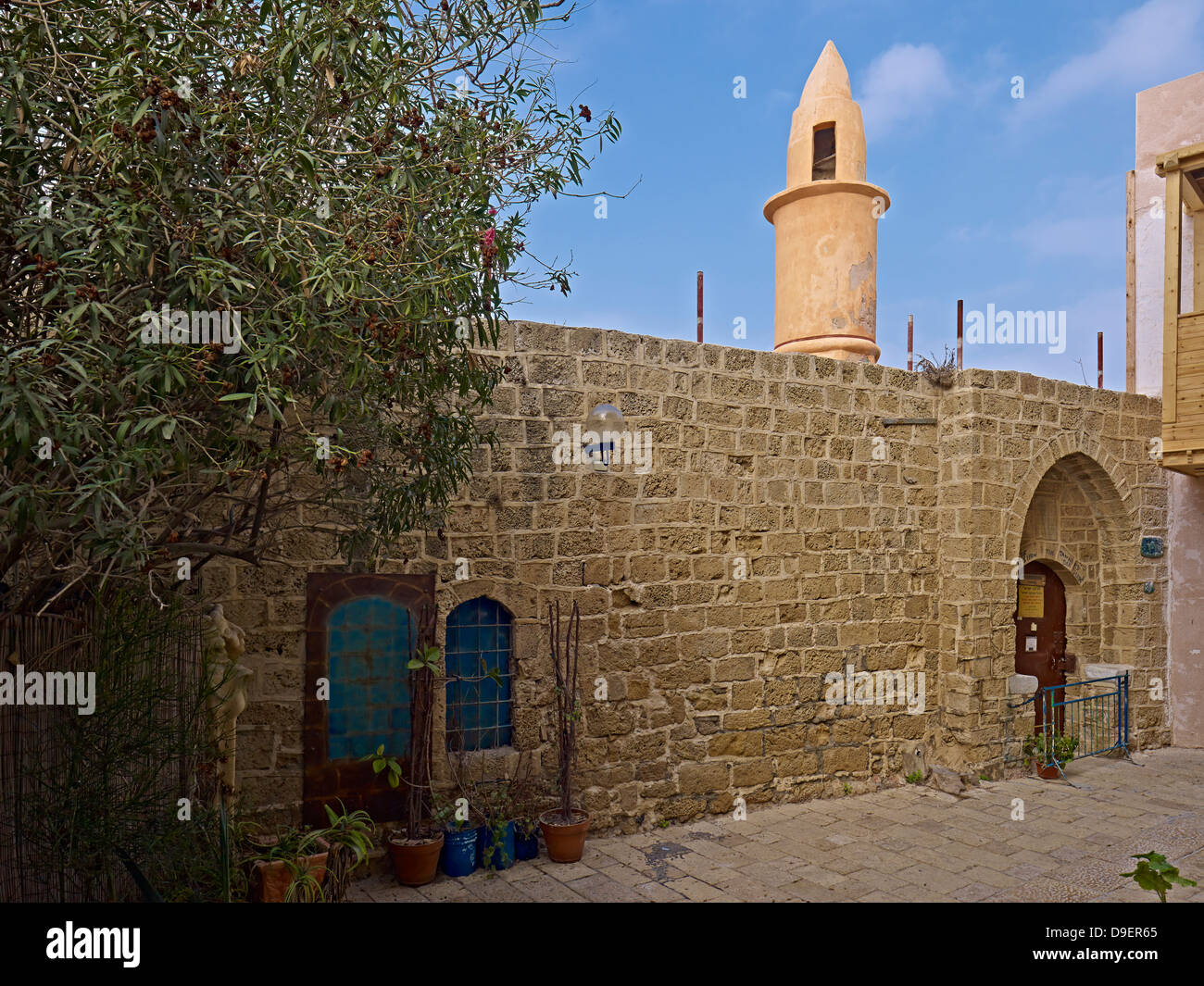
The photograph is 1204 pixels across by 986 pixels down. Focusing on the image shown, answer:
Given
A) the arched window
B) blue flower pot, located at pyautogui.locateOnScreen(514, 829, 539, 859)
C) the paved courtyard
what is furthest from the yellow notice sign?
blue flower pot, located at pyautogui.locateOnScreen(514, 829, 539, 859)

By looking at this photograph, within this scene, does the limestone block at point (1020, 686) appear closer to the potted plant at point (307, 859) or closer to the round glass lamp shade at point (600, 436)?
the round glass lamp shade at point (600, 436)

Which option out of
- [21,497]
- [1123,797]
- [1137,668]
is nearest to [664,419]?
[21,497]

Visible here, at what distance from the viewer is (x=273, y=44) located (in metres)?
3.01

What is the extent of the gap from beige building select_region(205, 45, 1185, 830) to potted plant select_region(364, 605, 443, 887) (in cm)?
16

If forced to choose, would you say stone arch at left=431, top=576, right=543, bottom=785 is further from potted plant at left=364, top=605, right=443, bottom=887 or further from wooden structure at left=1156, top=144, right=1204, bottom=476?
wooden structure at left=1156, top=144, right=1204, bottom=476

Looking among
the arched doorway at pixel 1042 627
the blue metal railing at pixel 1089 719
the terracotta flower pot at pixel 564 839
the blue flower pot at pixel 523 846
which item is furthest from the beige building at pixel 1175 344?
the blue flower pot at pixel 523 846

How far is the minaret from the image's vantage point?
9172 millimetres

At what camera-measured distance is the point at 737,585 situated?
6.46 metres

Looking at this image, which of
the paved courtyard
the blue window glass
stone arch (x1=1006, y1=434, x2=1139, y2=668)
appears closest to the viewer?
the paved courtyard

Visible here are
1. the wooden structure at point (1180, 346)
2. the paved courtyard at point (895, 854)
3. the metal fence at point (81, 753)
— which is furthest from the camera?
the wooden structure at point (1180, 346)

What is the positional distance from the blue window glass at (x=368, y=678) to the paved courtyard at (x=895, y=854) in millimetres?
829

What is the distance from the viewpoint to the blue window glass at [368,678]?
16.8 ft

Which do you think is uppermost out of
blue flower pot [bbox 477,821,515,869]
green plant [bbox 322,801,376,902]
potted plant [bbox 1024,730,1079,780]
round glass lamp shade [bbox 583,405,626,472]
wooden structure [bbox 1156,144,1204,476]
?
wooden structure [bbox 1156,144,1204,476]
